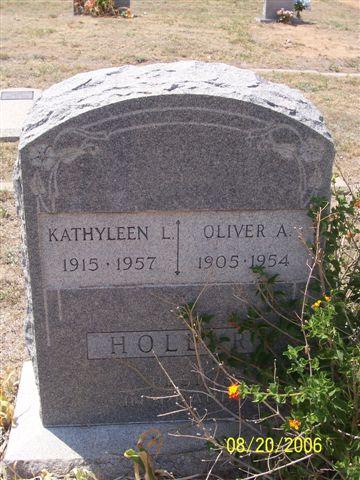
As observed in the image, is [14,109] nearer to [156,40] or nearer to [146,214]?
[146,214]

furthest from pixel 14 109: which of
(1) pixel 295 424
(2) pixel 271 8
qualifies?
(2) pixel 271 8

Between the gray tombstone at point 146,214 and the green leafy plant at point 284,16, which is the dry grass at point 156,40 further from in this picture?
the gray tombstone at point 146,214

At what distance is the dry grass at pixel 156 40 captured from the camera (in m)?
11.5

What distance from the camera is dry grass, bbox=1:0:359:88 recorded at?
37.6ft

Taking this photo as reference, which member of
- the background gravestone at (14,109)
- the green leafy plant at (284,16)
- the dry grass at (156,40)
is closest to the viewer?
the background gravestone at (14,109)

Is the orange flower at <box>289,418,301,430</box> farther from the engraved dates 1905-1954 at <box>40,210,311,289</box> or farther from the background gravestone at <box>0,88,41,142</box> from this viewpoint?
the background gravestone at <box>0,88,41,142</box>

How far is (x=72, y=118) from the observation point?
8.40 ft

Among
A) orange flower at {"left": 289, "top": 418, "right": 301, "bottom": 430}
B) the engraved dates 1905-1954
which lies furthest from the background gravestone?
orange flower at {"left": 289, "top": 418, "right": 301, "bottom": 430}

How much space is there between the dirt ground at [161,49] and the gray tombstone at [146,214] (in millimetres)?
884

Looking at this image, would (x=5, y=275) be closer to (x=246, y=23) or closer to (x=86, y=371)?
(x=86, y=371)
